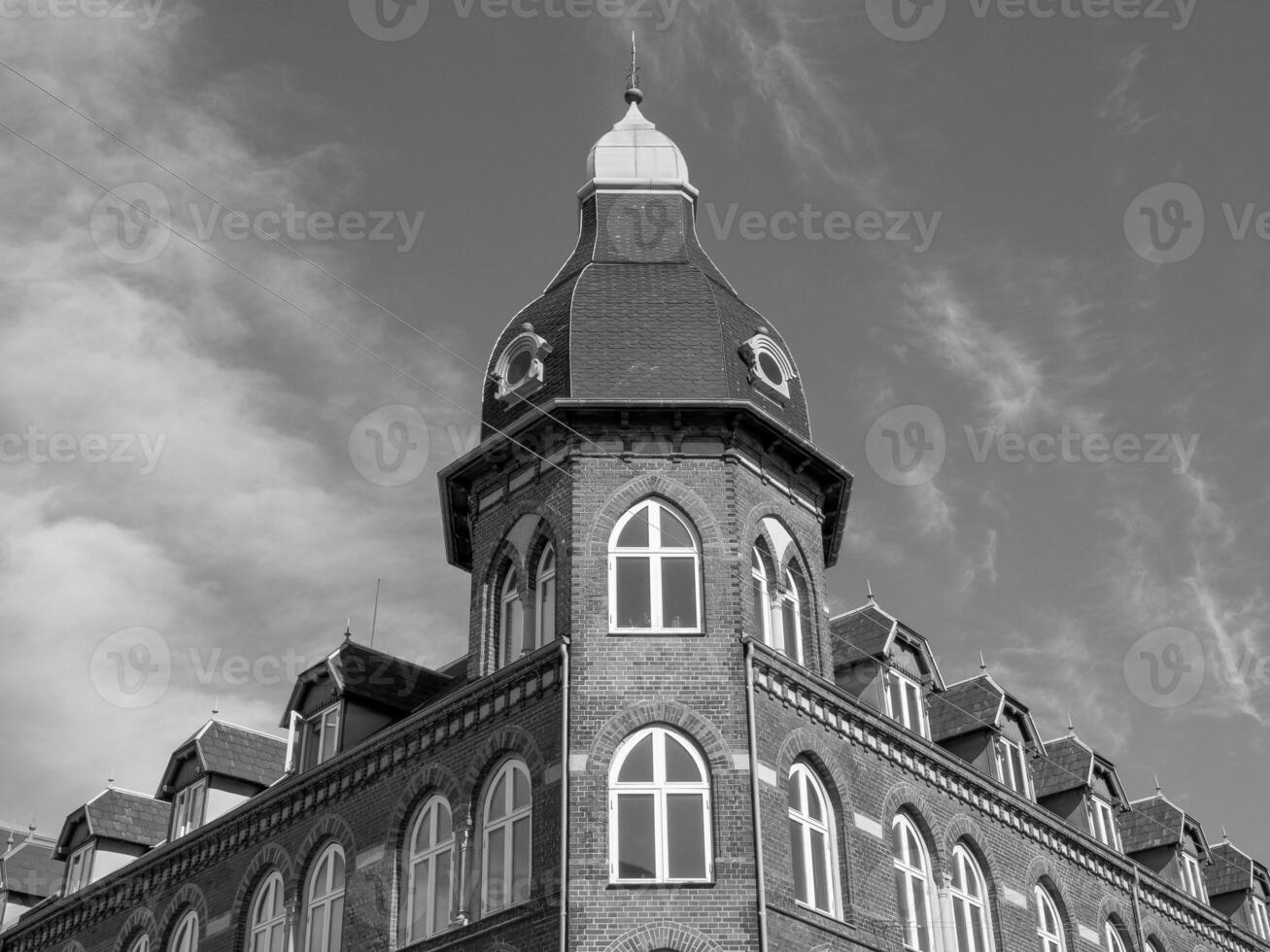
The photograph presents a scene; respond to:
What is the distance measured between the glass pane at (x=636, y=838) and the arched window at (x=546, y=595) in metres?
3.93

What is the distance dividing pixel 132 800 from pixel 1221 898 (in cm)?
2924

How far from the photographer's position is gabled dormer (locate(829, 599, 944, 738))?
107ft

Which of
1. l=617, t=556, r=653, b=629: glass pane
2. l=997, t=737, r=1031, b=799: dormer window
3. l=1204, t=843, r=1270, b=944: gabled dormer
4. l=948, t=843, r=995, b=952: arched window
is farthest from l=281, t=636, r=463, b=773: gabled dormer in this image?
l=1204, t=843, r=1270, b=944: gabled dormer

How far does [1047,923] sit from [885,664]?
6642 millimetres

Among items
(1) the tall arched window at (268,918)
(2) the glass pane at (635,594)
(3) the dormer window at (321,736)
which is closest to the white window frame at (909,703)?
(2) the glass pane at (635,594)

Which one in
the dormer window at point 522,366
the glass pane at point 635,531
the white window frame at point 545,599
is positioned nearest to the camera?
the glass pane at point 635,531

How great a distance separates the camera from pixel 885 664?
3272 cm

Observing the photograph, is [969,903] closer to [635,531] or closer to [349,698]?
[635,531]

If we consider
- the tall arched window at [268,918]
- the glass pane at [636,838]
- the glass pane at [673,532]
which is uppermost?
the glass pane at [673,532]

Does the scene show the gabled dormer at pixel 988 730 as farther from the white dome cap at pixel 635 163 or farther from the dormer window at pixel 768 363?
the white dome cap at pixel 635 163

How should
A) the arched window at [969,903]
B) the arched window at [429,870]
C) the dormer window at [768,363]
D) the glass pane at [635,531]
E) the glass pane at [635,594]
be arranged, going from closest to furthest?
1. the glass pane at [635,594]
2. the arched window at [429,870]
3. the glass pane at [635,531]
4. the arched window at [969,903]
5. the dormer window at [768,363]

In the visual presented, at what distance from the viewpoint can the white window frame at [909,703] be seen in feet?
108

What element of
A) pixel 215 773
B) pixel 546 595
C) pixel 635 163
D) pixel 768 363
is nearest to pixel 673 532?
pixel 546 595

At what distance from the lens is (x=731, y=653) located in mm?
27203
